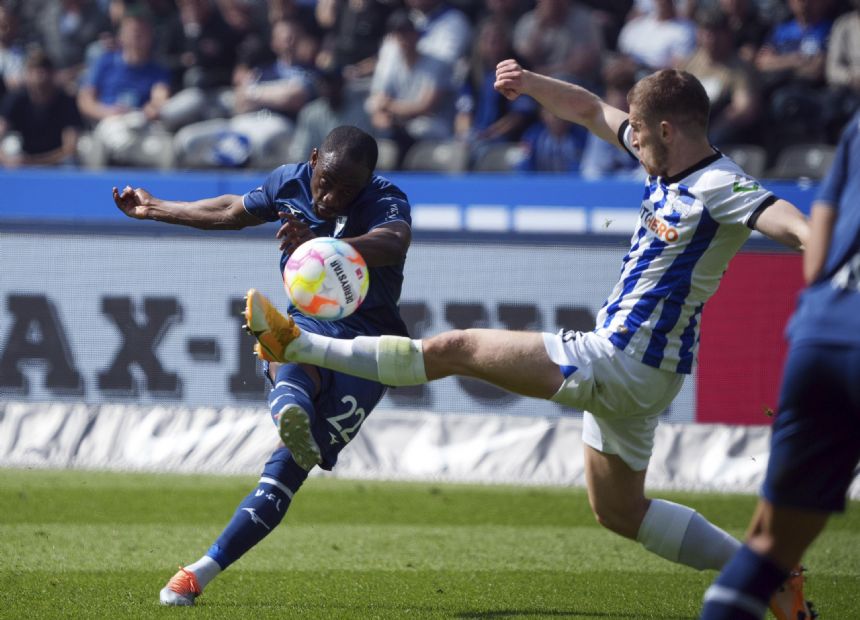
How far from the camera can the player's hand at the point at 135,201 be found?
5887mm

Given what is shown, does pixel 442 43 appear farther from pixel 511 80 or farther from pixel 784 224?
pixel 784 224

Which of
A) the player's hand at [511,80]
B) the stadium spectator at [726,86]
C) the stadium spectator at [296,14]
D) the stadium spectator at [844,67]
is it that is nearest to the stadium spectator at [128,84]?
the stadium spectator at [296,14]

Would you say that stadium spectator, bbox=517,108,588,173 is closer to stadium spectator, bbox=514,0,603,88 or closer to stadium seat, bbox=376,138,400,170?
stadium spectator, bbox=514,0,603,88

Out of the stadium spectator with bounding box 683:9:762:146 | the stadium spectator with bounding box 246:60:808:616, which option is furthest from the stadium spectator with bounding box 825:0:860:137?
the stadium spectator with bounding box 246:60:808:616

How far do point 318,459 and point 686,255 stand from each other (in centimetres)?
178

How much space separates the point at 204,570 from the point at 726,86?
25.4 feet

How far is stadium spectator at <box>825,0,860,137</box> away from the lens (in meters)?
11.1

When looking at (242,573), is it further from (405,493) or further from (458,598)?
(405,493)

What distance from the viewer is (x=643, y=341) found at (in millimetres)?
4676

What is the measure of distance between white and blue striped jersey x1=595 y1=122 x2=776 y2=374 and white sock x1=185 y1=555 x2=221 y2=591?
2.08 meters

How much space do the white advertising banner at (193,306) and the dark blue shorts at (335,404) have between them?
3.77m

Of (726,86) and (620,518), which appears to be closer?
(620,518)

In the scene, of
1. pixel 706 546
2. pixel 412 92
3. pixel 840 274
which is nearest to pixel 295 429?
pixel 706 546

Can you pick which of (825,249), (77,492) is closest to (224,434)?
(77,492)
